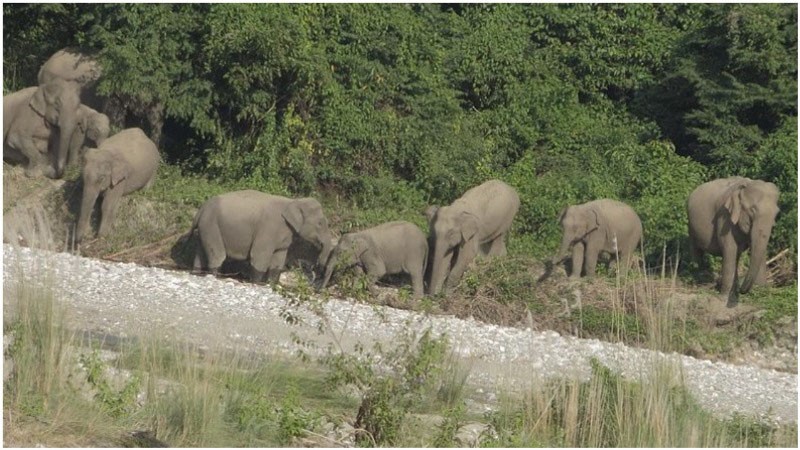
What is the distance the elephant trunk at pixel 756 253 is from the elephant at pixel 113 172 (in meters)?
7.21

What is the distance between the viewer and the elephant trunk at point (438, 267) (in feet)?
65.8

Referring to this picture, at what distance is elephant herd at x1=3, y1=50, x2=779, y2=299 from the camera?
775 inches

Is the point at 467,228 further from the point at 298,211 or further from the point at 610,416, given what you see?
the point at 610,416

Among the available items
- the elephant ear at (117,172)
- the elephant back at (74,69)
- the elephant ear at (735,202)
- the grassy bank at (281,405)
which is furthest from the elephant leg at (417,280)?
the grassy bank at (281,405)

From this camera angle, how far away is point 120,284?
57.8 feet

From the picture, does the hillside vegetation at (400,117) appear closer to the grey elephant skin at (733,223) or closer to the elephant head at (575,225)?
the elephant head at (575,225)

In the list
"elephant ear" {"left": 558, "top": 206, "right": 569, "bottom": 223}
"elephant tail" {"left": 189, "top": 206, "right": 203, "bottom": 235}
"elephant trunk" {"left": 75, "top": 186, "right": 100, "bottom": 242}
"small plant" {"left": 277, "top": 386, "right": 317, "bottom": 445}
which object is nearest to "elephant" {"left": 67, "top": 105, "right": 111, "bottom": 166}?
"elephant trunk" {"left": 75, "top": 186, "right": 100, "bottom": 242}

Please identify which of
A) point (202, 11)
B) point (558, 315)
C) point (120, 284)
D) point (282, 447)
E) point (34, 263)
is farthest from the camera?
point (202, 11)

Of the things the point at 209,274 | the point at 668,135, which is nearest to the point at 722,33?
the point at 668,135

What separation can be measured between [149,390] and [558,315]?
832cm

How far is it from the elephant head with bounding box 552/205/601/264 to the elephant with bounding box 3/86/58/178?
21.6 feet

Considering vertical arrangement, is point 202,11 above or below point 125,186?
above

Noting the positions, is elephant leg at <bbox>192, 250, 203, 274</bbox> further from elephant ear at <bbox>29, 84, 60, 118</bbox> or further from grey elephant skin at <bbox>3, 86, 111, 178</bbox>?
elephant ear at <bbox>29, 84, 60, 118</bbox>

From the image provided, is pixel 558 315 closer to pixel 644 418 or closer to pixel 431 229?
pixel 431 229
